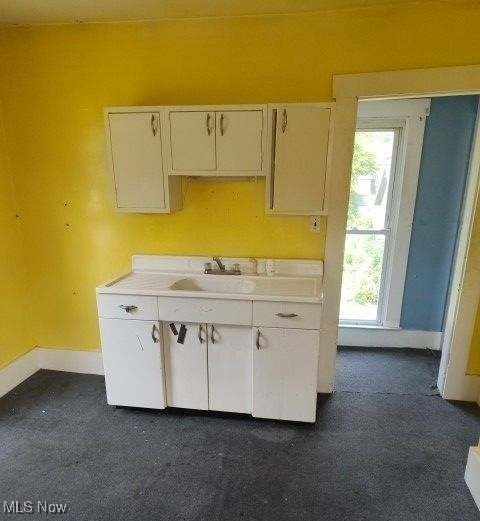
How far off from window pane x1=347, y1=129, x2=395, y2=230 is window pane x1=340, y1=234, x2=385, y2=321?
151mm

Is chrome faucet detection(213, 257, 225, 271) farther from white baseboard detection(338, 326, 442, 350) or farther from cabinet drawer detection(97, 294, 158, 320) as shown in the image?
white baseboard detection(338, 326, 442, 350)

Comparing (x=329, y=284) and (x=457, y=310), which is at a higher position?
(x=329, y=284)

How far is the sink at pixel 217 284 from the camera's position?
228cm

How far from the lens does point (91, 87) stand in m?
2.28

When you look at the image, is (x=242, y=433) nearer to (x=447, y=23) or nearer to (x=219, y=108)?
(x=219, y=108)

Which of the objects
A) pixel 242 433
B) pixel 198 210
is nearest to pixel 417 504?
pixel 242 433

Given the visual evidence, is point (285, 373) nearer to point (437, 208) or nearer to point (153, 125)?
point (153, 125)

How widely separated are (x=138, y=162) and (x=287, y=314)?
52.0 inches

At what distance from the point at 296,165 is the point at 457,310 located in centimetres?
149

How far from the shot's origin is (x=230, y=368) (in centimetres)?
207

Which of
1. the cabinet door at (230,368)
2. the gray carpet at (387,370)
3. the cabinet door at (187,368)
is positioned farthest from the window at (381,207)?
the cabinet door at (187,368)

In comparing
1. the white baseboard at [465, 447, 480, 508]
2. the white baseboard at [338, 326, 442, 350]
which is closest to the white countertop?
the white baseboard at [465, 447, 480, 508]

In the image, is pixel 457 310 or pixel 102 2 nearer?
pixel 102 2

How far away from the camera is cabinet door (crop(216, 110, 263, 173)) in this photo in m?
1.96
